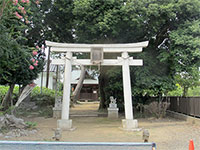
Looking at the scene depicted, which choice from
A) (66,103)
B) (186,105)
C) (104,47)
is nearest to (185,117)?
(186,105)

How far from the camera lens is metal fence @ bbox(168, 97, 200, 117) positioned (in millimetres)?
12105

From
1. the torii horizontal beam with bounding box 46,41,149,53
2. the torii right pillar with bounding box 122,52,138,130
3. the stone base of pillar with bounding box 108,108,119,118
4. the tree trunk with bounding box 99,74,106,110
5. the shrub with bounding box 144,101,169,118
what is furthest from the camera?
the tree trunk with bounding box 99,74,106,110

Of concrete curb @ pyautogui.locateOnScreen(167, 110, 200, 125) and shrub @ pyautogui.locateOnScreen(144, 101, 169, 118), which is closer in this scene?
concrete curb @ pyautogui.locateOnScreen(167, 110, 200, 125)

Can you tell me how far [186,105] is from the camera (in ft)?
44.6

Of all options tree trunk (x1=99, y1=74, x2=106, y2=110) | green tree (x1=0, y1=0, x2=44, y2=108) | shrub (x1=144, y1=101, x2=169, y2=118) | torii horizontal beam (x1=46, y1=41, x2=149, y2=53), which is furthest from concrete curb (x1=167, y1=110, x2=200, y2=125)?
green tree (x1=0, y1=0, x2=44, y2=108)

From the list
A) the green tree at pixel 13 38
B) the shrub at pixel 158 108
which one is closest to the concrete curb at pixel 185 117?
the shrub at pixel 158 108

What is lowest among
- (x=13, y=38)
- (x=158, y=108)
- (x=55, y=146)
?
(x=55, y=146)

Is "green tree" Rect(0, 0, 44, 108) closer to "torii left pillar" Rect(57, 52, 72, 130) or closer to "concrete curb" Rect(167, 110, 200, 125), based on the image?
"torii left pillar" Rect(57, 52, 72, 130)

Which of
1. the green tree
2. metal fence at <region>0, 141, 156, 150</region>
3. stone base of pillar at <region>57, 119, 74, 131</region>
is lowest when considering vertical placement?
stone base of pillar at <region>57, 119, 74, 131</region>

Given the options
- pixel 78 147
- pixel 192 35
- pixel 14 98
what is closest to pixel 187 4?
pixel 192 35

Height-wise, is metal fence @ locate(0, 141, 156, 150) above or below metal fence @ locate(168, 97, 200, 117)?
below

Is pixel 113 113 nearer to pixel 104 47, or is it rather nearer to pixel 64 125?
pixel 64 125

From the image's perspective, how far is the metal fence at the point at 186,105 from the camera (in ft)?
39.7

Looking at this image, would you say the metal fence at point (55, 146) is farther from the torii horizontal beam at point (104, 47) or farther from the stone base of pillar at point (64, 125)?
the torii horizontal beam at point (104, 47)
